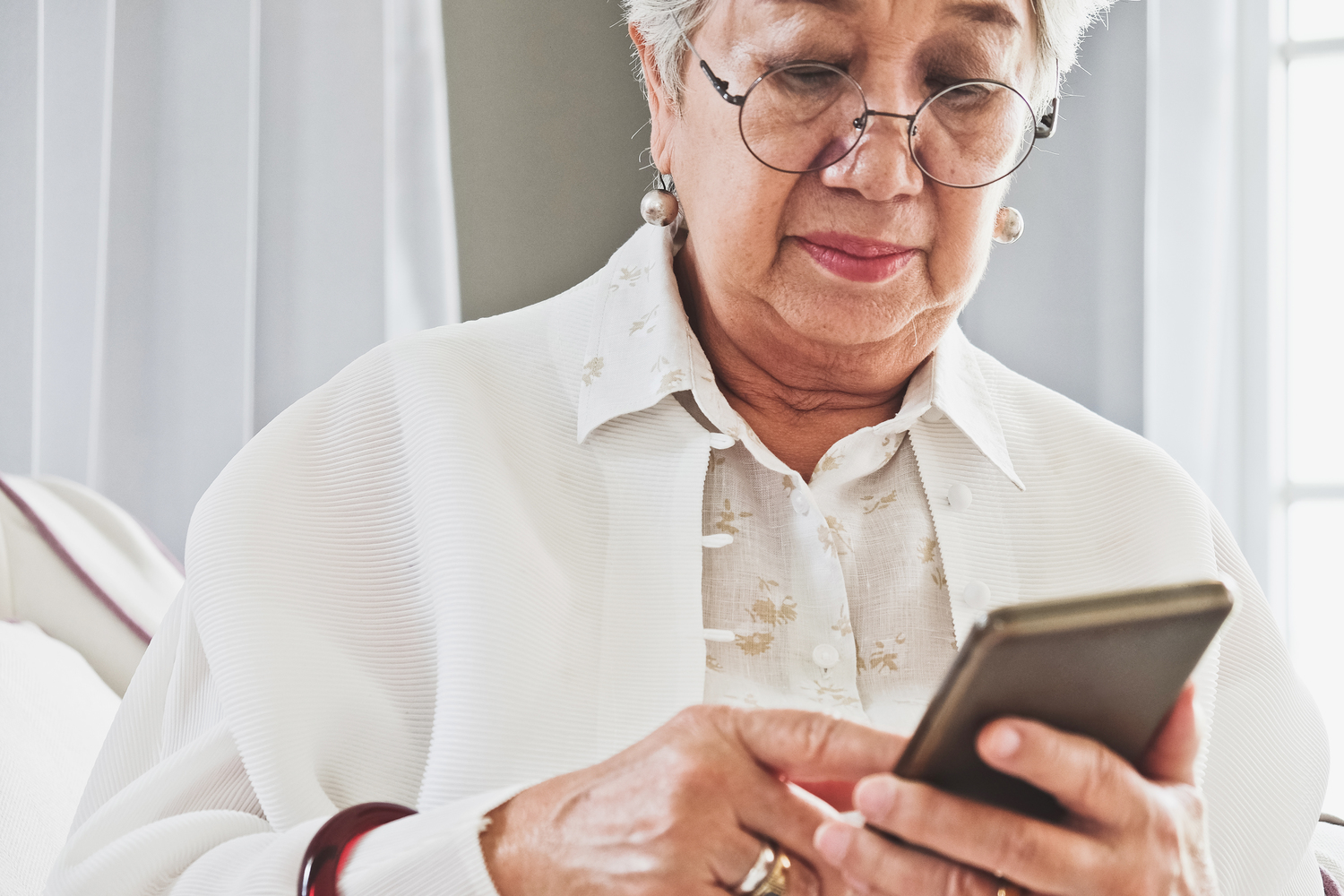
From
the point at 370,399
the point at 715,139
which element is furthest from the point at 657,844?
the point at 715,139

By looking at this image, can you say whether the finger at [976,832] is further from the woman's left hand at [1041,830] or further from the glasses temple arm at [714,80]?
the glasses temple arm at [714,80]

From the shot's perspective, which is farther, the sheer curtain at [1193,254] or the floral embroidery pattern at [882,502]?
the sheer curtain at [1193,254]

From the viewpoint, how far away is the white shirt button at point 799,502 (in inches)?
36.7

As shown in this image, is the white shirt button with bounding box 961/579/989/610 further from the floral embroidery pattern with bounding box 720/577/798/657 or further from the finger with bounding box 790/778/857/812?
the finger with bounding box 790/778/857/812

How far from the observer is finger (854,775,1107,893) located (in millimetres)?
553

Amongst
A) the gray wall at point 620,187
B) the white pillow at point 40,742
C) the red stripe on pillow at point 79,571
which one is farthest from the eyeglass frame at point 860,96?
the gray wall at point 620,187

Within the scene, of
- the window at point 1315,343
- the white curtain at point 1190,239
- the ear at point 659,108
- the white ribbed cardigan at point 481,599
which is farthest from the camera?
the window at point 1315,343

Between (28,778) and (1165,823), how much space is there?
115cm

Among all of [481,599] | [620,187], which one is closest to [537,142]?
[620,187]

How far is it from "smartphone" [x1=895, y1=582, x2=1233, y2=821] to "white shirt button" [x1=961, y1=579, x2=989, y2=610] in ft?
1.10

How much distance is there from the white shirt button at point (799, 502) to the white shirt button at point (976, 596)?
0.15 m

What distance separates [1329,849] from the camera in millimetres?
1111

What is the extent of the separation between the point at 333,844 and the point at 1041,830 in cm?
45

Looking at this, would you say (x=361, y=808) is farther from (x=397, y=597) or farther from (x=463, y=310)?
(x=463, y=310)
